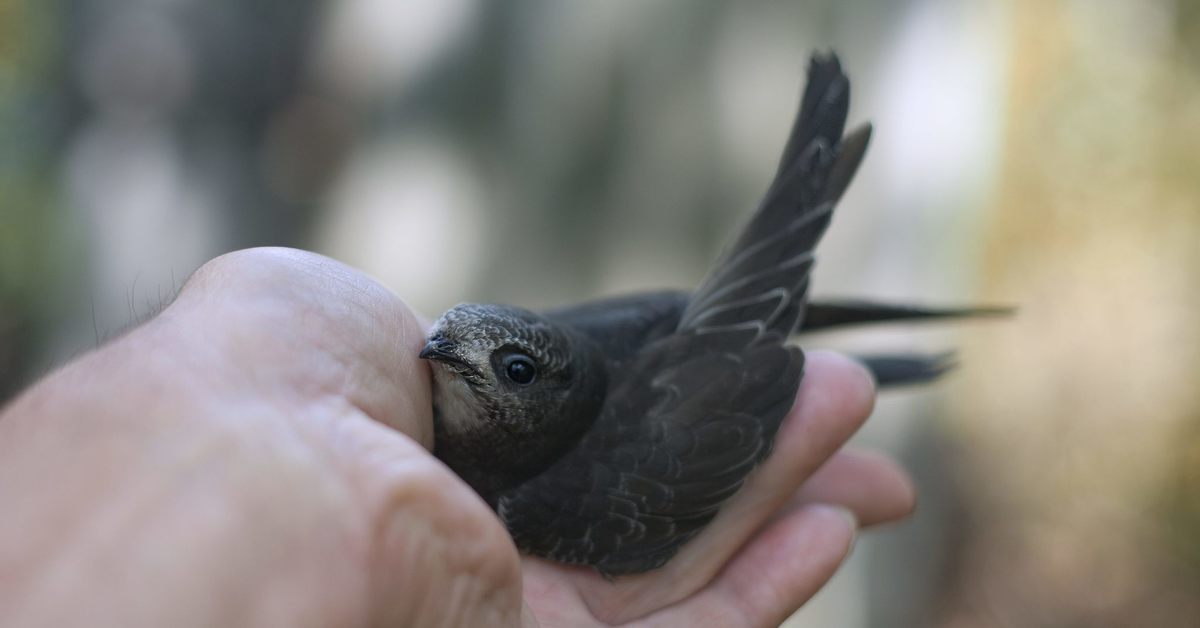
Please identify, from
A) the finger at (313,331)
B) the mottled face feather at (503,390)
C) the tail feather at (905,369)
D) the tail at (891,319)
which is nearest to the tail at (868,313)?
the tail at (891,319)

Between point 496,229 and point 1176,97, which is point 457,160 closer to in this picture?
point 496,229

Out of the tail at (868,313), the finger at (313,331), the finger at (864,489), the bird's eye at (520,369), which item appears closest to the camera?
the finger at (313,331)

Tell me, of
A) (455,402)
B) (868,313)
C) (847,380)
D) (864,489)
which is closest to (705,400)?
(847,380)

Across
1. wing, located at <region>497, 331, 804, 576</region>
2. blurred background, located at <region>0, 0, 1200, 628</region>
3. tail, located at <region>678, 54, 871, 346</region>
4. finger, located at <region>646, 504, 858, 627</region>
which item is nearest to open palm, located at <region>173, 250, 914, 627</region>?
finger, located at <region>646, 504, 858, 627</region>

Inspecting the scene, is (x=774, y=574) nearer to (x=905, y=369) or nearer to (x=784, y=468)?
(x=784, y=468)

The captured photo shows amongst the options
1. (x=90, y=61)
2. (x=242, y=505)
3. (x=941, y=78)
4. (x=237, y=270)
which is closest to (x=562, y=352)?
(x=237, y=270)

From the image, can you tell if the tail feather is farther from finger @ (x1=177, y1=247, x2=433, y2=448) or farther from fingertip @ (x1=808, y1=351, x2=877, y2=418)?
finger @ (x1=177, y1=247, x2=433, y2=448)

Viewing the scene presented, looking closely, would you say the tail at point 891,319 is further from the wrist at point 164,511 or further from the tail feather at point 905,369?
the wrist at point 164,511
